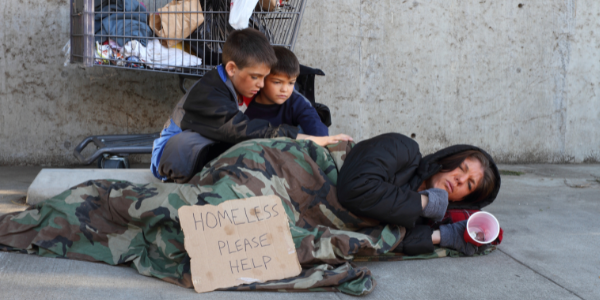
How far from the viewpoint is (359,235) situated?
1.93 metres

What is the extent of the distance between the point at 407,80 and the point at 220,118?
2218 mm

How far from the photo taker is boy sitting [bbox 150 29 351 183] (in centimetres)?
241

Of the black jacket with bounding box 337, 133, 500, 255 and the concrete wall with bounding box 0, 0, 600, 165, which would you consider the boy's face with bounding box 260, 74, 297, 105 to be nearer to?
the black jacket with bounding box 337, 133, 500, 255

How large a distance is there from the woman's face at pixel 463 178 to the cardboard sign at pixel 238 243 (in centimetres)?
75

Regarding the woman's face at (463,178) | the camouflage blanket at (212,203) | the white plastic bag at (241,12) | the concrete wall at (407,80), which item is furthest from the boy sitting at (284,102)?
the concrete wall at (407,80)

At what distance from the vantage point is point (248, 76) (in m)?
2.52

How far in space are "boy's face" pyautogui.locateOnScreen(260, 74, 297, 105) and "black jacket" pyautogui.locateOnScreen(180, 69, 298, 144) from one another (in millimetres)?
241

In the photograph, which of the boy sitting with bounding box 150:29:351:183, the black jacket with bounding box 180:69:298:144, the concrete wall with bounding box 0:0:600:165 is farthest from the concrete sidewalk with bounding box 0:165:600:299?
the concrete wall with bounding box 0:0:600:165

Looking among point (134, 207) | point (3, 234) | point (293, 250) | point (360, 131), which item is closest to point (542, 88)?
point (360, 131)

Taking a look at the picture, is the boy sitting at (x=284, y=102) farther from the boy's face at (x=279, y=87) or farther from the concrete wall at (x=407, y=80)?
the concrete wall at (x=407, y=80)

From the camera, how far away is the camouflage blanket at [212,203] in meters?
1.79

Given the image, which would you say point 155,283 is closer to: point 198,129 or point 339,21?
point 198,129

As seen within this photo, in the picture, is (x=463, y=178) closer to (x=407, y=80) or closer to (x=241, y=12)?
(x=241, y=12)

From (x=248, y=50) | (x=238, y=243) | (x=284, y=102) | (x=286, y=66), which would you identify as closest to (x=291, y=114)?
(x=284, y=102)
